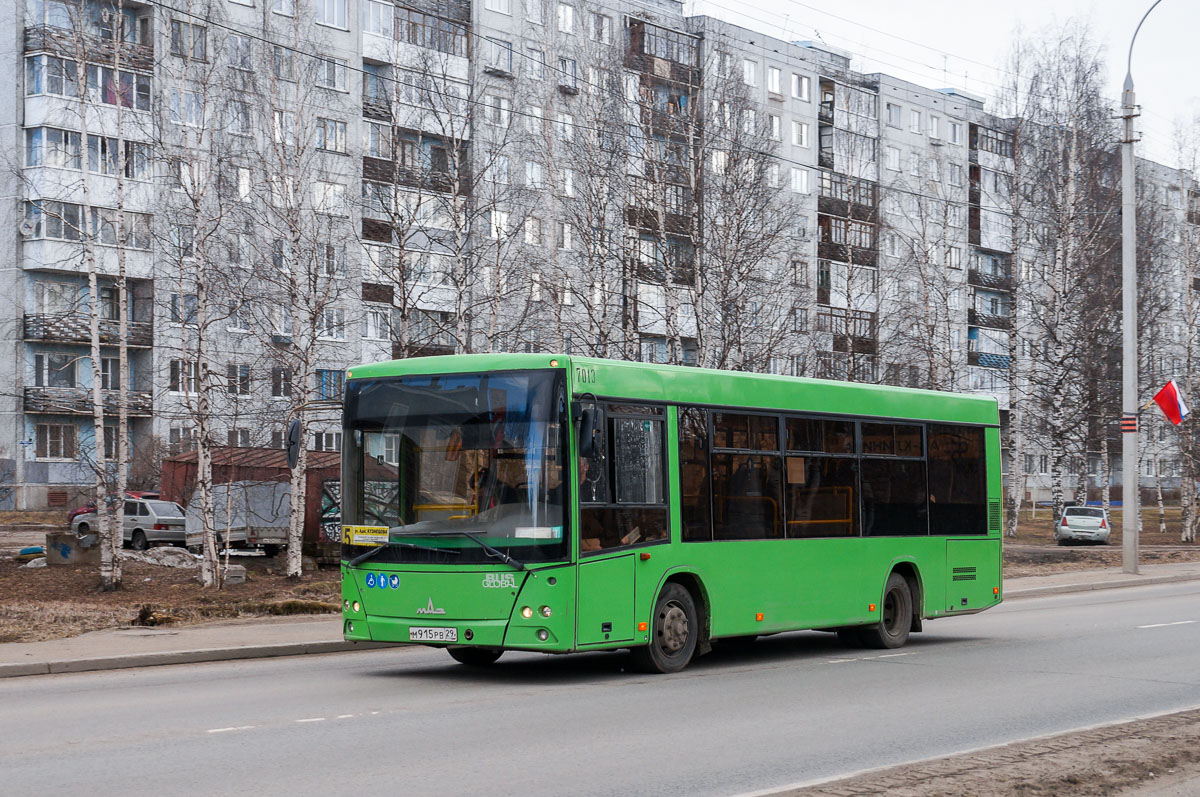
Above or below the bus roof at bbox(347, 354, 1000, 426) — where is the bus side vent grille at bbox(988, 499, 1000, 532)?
below

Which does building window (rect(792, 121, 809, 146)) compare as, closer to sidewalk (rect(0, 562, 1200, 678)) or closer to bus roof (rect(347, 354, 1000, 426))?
bus roof (rect(347, 354, 1000, 426))

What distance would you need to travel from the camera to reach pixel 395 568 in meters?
13.8

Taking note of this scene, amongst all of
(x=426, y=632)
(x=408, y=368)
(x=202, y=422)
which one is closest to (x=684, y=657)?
(x=426, y=632)

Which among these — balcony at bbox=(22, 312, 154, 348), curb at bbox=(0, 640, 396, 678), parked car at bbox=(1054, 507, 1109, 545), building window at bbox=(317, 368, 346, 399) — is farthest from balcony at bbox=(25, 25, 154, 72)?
parked car at bbox=(1054, 507, 1109, 545)

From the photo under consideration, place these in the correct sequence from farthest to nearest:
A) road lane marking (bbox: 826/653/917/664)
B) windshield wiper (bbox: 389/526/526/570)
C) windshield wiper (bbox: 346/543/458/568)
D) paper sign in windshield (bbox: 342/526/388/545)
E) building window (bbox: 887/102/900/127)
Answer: building window (bbox: 887/102/900/127), road lane marking (bbox: 826/653/917/664), paper sign in windshield (bbox: 342/526/388/545), windshield wiper (bbox: 346/543/458/568), windshield wiper (bbox: 389/526/526/570)

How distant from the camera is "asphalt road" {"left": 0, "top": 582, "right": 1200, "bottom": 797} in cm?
862

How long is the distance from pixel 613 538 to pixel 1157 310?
46.9 metres

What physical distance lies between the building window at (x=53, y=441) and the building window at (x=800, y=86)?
41106mm

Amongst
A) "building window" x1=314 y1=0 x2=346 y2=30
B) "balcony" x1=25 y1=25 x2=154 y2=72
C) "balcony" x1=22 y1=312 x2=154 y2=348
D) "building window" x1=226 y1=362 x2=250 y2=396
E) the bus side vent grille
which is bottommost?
the bus side vent grille

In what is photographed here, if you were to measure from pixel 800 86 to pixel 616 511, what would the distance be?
6925cm

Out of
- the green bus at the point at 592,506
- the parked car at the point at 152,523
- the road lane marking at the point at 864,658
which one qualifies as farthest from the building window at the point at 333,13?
the road lane marking at the point at 864,658

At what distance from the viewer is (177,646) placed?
1612 centimetres

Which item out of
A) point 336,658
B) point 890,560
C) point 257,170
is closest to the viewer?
point 336,658

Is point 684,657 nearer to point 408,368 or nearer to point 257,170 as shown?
point 408,368
